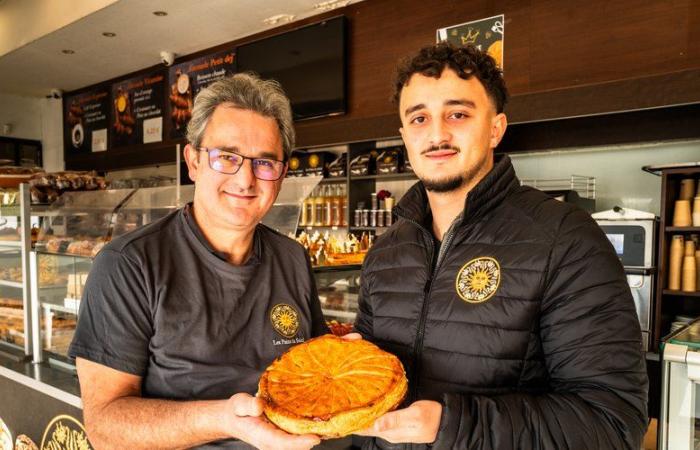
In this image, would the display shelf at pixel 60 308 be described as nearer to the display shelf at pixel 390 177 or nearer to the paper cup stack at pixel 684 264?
the display shelf at pixel 390 177

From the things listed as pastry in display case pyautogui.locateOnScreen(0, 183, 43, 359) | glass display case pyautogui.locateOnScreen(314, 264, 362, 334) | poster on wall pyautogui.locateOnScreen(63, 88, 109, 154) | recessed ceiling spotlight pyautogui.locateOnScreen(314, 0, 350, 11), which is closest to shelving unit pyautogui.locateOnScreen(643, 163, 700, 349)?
glass display case pyautogui.locateOnScreen(314, 264, 362, 334)

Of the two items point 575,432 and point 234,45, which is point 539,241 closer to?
point 575,432

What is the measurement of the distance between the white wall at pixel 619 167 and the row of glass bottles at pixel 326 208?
2022 mm

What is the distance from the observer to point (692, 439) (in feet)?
5.65

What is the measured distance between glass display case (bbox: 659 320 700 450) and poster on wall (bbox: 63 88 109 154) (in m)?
8.76

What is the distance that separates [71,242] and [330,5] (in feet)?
12.0

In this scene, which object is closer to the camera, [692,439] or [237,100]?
[237,100]

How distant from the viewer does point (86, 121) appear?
8898mm

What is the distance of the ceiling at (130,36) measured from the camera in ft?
17.5

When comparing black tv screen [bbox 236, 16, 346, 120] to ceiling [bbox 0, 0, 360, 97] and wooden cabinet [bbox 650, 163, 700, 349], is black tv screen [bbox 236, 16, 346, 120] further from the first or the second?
wooden cabinet [bbox 650, 163, 700, 349]

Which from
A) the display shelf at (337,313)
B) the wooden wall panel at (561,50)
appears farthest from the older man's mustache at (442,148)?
the wooden wall panel at (561,50)

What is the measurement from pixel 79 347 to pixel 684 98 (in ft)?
13.3

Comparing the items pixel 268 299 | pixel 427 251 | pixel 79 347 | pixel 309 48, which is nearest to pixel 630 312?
pixel 427 251

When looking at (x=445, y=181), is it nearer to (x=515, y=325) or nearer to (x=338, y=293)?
(x=515, y=325)
